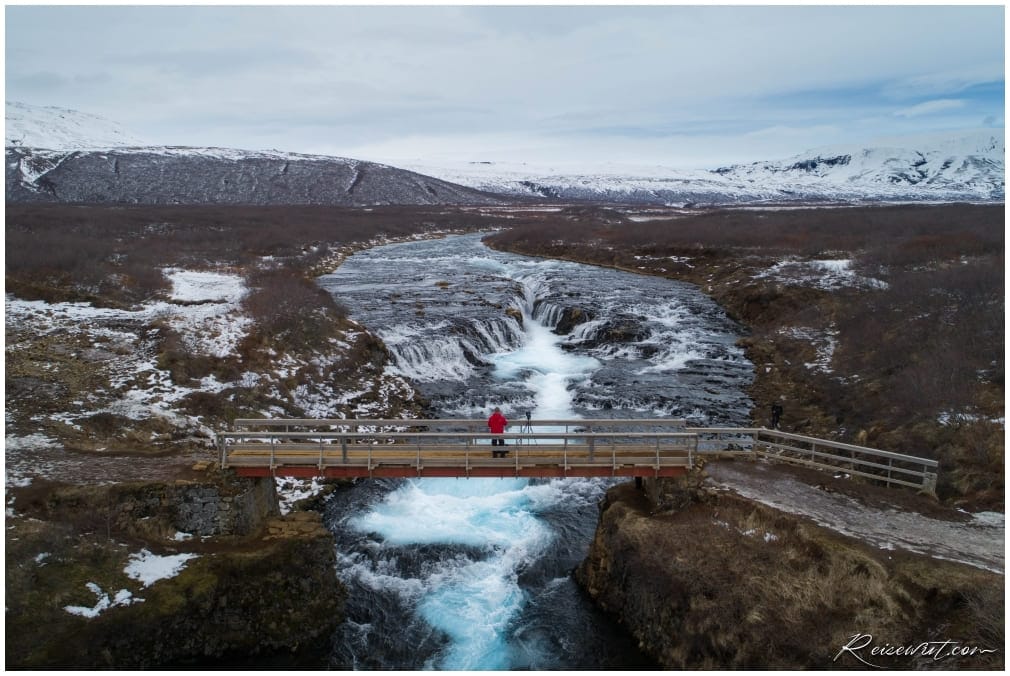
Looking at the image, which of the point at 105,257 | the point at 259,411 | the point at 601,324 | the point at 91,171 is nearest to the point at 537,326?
the point at 601,324

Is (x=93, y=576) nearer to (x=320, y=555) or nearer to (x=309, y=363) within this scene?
(x=320, y=555)

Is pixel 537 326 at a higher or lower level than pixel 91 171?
lower

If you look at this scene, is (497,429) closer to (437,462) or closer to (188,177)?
(437,462)

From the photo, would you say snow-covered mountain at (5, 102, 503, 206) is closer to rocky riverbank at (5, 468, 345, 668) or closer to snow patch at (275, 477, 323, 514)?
snow patch at (275, 477, 323, 514)

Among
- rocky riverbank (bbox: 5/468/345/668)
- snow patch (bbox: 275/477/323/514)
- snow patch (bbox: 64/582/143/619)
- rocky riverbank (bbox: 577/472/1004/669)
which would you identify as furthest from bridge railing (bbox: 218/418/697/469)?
snow patch (bbox: 64/582/143/619)

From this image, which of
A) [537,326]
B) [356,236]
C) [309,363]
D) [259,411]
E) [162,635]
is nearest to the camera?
[162,635]
